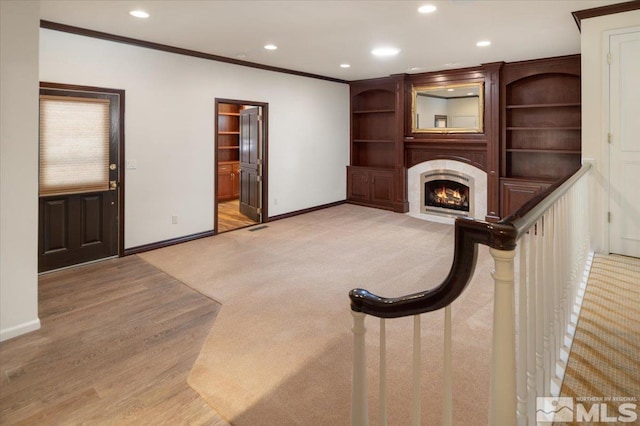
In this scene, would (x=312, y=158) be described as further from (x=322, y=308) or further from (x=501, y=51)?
(x=322, y=308)

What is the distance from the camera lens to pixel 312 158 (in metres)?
7.77

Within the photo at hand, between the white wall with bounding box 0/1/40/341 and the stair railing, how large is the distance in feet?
9.36

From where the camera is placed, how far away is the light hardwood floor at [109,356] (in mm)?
2154

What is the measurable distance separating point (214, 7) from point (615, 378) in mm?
4047

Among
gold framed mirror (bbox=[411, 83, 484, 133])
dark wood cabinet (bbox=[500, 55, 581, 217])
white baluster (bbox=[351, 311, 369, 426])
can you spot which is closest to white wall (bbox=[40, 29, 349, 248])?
gold framed mirror (bbox=[411, 83, 484, 133])

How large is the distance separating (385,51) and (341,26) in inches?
54.5

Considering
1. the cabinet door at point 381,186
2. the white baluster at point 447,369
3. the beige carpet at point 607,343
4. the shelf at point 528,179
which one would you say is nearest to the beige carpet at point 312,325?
the beige carpet at point 607,343

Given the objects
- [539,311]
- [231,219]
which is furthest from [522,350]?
[231,219]

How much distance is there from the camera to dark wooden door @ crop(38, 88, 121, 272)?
4230 millimetres

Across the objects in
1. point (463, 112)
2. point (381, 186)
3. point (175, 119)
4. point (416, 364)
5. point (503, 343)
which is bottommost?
point (416, 364)

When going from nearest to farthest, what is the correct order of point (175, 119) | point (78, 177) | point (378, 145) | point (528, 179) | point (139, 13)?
1. point (139, 13)
2. point (78, 177)
3. point (175, 119)
4. point (528, 179)
5. point (378, 145)

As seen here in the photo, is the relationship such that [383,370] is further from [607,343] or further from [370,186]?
[370,186]

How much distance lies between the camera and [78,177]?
4.49 metres

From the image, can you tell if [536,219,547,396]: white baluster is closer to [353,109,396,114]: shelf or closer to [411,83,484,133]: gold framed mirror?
[411,83,484,133]: gold framed mirror
